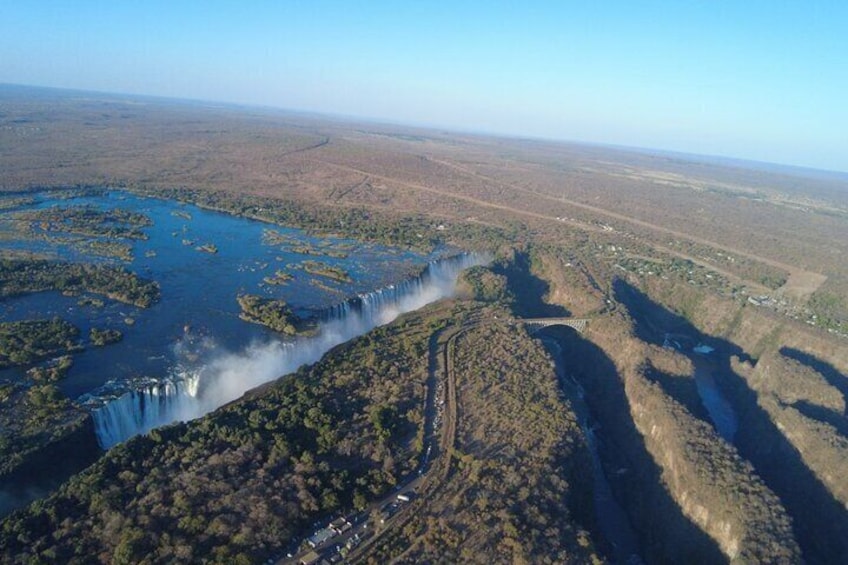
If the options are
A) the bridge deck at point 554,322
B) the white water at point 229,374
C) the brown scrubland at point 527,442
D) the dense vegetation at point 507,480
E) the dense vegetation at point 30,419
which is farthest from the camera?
the bridge deck at point 554,322

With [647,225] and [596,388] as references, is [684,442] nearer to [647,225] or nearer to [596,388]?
[596,388]

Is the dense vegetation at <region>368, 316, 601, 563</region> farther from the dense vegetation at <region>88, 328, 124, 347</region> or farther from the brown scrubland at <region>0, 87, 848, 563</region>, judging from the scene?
the dense vegetation at <region>88, 328, 124, 347</region>

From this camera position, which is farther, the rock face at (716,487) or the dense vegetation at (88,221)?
the dense vegetation at (88,221)

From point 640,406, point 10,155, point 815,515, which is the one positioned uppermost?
point 10,155

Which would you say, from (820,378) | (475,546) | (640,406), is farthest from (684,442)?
(820,378)

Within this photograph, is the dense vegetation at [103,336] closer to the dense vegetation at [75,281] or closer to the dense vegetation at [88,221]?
the dense vegetation at [75,281]

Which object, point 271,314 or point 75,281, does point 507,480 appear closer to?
point 271,314

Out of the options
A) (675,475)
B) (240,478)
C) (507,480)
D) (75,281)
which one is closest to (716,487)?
(675,475)

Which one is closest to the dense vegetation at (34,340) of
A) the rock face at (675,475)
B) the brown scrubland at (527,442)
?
the brown scrubland at (527,442)
